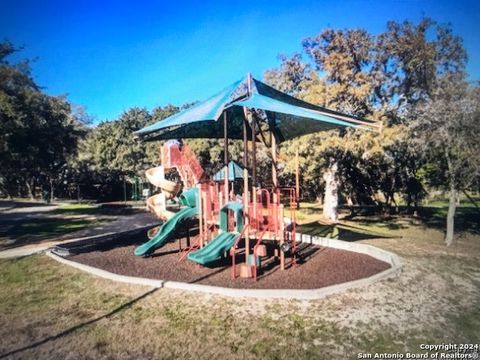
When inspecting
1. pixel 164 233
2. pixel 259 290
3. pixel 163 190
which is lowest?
pixel 259 290

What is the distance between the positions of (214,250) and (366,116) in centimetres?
1490

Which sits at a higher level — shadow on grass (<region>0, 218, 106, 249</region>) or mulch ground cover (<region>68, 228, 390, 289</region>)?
shadow on grass (<region>0, 218, 106, 249</region>)

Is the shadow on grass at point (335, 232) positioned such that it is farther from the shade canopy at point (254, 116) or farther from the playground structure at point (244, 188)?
the shade canopy at point (254, 116)

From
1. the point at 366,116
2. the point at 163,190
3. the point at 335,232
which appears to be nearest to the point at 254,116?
the point at 163,190

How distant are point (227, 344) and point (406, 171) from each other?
25.0 metres

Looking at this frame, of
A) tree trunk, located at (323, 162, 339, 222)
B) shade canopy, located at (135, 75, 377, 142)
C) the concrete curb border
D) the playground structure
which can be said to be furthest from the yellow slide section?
tree trunk, located at (323, 162, 339, 222)

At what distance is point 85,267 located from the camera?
9.74 metres

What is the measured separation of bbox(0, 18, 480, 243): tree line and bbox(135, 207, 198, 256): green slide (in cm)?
640

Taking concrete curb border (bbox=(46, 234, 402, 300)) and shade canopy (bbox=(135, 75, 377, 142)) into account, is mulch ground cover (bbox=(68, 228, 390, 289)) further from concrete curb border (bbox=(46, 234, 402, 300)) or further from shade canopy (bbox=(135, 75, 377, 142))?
shade canopy (bbox=(135, 75, 377, 142))

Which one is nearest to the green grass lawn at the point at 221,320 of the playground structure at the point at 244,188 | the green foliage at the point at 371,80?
the playground structure at the point at 244,188

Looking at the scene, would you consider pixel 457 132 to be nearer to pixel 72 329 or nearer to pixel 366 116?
pixel 366 116

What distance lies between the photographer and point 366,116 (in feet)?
68.5

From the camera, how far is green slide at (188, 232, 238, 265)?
9.16 metres

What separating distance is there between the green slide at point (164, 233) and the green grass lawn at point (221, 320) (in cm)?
242
